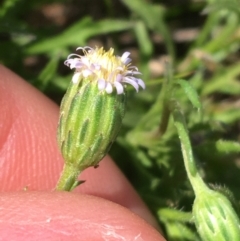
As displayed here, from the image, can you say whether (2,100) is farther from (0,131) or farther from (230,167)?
(230,167)

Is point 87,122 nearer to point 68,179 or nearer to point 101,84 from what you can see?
point 101,84

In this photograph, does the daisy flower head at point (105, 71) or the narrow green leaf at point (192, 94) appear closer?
the daisy flower head at point (105, 71)

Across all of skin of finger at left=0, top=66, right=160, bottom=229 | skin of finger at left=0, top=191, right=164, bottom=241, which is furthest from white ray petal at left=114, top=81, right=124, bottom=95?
skin of finger at left=0, top=66, right=160, bottom=229

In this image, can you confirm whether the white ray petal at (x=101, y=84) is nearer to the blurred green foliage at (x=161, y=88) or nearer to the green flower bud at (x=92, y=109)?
the green flower bud at (x=92, y=109)

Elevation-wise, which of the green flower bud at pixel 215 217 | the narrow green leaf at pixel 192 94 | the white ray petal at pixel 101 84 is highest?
the narrow green leaf at pixel 192 94

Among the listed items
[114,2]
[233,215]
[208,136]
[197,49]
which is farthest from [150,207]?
[114,2]

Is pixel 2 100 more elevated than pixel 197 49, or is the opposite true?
pixel 197 49

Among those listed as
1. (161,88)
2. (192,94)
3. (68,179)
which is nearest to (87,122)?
(68,179)

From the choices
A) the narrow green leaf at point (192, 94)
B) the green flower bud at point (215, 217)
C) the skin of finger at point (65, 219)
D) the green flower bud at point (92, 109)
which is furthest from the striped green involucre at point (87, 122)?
the green flower bud at point (215, 217)
